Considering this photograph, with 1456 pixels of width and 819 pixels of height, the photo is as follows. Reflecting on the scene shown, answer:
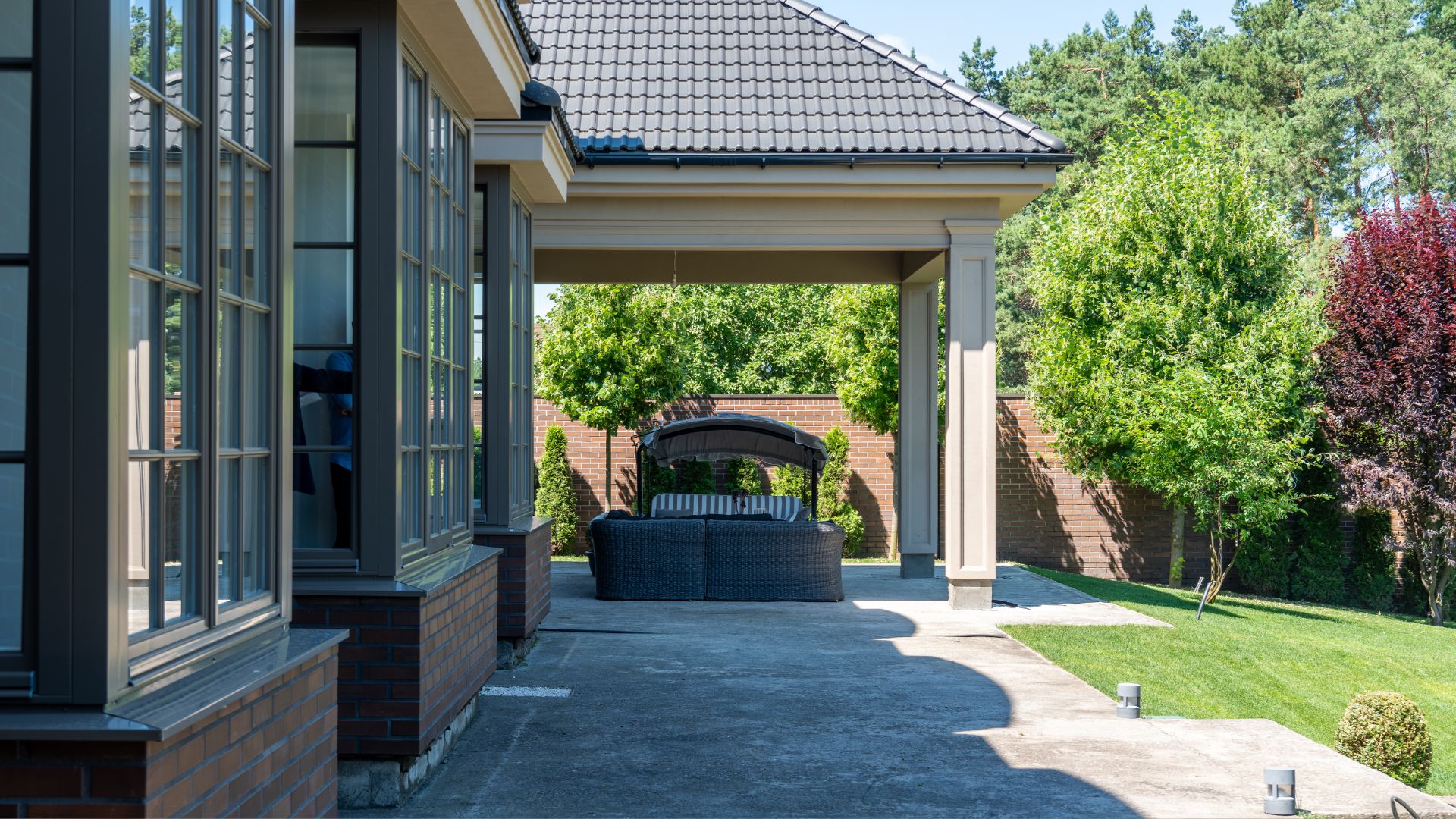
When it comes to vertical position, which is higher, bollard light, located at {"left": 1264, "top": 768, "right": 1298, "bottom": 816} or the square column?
the square column

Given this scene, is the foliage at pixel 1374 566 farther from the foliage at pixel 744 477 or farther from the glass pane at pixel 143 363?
the glass pane at pixel 143 363

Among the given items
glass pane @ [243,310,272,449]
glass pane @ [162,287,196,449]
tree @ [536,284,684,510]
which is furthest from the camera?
tree @ [536,284,684,510]

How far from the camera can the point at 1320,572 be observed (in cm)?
1909

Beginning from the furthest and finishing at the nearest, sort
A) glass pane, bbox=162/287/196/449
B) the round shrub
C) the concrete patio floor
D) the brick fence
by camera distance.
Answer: the brick fence → the round shrub → the concrete patio floor → glass pane, bbox=162/287/196/449

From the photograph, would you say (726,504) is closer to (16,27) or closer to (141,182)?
(141,182)

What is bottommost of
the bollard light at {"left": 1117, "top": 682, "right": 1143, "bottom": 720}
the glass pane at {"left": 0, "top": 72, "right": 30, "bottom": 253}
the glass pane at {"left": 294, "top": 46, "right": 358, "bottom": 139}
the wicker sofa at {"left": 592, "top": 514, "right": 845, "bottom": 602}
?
the bollard light at {"left": 1117, "top": 682, "right": 1143, "bottom": 720}

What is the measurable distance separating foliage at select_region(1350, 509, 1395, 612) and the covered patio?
9.69 metres

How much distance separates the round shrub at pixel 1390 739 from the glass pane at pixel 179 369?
7.00m

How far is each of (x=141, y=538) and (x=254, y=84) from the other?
4.92ft

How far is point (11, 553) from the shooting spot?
2.70 meters

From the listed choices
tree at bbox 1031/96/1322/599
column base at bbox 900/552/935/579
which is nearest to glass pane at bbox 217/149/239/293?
column base at bbox 900/552/935/579

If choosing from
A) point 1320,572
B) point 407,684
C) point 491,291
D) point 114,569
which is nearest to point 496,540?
point 491,291

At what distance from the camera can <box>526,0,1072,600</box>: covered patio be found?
38.7 feet

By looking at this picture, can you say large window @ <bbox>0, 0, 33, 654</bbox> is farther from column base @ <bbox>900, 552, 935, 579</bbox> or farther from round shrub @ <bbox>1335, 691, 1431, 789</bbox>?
column base @ <bbox>900, 552, 935, 579</bbox>
